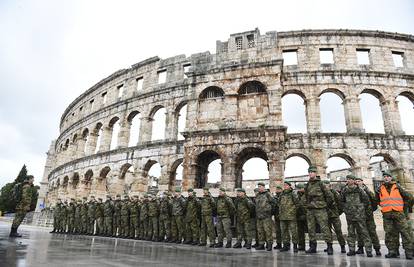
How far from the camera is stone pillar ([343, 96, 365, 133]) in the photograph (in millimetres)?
16698

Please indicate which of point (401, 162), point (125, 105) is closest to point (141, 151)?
point (125, 105)

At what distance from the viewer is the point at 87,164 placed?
74.5ft

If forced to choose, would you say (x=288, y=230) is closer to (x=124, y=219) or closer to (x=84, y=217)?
(x=124, y=219)

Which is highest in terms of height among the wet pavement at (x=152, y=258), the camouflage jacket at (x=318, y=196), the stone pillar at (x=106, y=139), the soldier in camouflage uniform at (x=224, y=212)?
the stone pillar at (x=106, y=139)

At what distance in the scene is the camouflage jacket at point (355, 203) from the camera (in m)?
6.40

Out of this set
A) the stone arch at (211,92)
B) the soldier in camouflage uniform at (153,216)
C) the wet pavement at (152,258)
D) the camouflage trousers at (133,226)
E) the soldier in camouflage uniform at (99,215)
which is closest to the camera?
the wet pavement at (152,258)

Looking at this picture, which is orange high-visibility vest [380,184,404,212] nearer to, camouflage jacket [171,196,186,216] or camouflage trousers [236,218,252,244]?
camouflage trousers [236,218,252,244]

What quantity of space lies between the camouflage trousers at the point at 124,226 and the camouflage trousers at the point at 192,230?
358 cm

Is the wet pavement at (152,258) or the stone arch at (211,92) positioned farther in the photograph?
the stone arch at (211,92)

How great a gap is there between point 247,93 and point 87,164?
51.7 ft

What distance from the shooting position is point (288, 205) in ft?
23.1

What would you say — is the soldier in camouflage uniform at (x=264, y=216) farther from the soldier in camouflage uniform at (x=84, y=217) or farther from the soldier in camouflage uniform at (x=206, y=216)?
the soldier in camouflage uniform at (x=84, y=217)

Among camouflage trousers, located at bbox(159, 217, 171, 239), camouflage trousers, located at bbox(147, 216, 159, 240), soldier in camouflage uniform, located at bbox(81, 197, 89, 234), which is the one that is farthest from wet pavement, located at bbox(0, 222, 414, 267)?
soldier in camouflage uniform, located at bbox(81, 197, 89, 234)

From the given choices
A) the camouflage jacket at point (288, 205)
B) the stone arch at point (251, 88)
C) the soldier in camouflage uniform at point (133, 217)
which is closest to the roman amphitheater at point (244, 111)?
the stone arch at point (251, 88)
